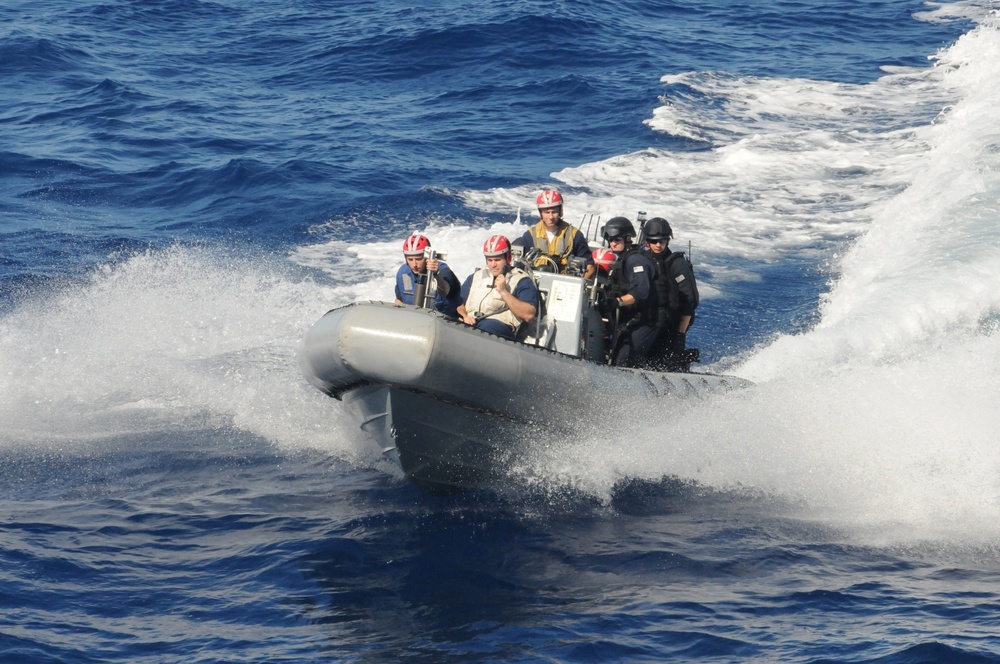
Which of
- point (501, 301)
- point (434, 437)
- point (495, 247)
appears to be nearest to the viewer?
point (434, 437)

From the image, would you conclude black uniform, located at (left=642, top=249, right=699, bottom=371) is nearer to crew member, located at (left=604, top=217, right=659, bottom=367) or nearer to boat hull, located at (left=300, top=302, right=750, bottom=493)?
crew member, located at (left=604, top=217, right=659, bottom=367)

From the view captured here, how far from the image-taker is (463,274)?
608 inches

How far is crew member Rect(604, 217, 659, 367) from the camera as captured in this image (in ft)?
34.3

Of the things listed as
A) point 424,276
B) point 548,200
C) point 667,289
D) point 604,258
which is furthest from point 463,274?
point 424,276

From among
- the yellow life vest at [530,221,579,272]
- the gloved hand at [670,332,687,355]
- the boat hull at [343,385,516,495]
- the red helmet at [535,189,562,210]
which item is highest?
the red helmet at [535,189,562,210]

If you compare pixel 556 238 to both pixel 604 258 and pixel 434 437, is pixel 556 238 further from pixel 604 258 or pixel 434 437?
pixel 434 437

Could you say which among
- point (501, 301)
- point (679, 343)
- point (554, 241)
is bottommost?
point (679, 343)

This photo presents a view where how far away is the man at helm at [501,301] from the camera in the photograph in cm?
951

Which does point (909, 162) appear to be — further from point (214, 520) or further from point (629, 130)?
point (214, 520)

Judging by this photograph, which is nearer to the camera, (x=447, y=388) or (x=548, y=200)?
(x=447, y=388)

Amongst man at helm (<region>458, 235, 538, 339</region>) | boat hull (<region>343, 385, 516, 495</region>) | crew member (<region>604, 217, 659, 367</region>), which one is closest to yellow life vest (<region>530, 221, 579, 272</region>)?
crew member (<region>604, 217, 659, 367</region>)

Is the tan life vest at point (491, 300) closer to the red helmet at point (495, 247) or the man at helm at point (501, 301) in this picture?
the man at helm at point (501, 301)

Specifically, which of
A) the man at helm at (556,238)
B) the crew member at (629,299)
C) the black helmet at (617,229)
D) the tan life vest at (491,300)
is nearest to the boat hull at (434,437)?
the tan life vest at (491,300)

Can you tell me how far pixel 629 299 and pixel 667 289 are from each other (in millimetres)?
564
